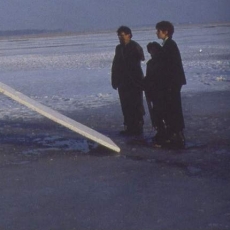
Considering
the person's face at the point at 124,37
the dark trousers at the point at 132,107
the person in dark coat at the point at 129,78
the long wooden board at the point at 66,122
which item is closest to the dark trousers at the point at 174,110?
the long wooden board at the point at 66,122

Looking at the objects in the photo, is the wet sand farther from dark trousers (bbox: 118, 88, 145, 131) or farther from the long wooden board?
dark trousers (bbox: 118, 88, 145, 131)

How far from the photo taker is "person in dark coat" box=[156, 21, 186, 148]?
775 centimetres

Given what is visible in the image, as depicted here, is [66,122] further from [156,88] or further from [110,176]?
[110,176]

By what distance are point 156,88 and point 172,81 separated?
11.4 inches

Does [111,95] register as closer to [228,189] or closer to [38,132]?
[38,132]

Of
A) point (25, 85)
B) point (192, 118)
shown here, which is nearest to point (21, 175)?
point (192, 118)

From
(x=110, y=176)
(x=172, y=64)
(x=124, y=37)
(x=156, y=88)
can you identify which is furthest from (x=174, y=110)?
(x=110, y=176)

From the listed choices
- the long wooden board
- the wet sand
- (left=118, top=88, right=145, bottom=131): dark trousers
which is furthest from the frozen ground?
(left=118, top=88, right=145, bottom=131): dark trousers

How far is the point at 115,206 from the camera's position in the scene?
17.3 ft

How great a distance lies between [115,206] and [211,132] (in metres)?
4.06

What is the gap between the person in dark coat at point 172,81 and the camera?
7.75 meters

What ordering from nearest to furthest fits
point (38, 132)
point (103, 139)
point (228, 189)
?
point (228, 189) < point (103, 139) < point (38, 132)

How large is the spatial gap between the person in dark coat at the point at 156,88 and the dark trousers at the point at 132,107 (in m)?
0.94

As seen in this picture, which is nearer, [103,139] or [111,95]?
[103,139]
